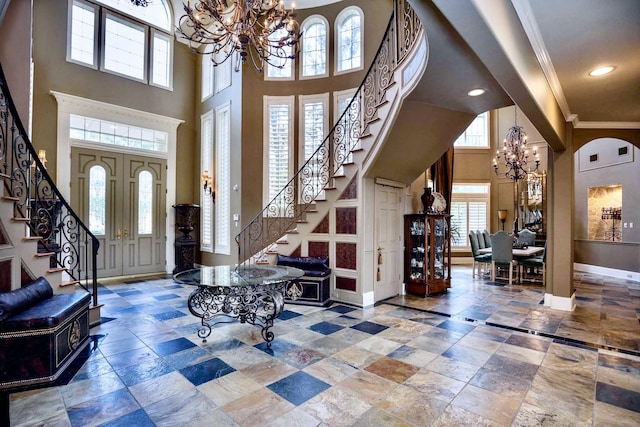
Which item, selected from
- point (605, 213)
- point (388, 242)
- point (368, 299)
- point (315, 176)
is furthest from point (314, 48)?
point (605, 213)

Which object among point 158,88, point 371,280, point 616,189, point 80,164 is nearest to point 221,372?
point 371,280

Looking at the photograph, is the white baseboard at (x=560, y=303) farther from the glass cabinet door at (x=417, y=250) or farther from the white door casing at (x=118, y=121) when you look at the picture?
the white door casing at (x=118, y=121)

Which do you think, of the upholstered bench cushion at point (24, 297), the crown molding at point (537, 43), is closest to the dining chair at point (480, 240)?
the crown molding at point (537, 43)

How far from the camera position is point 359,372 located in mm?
2902

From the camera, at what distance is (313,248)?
18.0 feet

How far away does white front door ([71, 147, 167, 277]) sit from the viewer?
682cm

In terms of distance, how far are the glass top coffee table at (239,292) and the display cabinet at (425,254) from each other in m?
2.73

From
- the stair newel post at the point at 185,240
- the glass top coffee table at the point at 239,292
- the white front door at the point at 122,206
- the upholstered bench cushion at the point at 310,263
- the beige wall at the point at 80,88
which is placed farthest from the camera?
the stair newel post at the point at 185,240

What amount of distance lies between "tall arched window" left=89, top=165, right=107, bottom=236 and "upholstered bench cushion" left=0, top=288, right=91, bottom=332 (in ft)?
13.5

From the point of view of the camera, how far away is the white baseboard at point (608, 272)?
7418 mm

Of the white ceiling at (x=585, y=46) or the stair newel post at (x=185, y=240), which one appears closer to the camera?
the white ceiling at (x=585, y=46)

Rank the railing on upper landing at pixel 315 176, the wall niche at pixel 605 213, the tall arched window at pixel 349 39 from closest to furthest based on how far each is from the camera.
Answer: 1. the railing on upper landing at pixel 315 176
2. the tall arched window at pixel 349 39
3. the wall niche at pixel 605 213

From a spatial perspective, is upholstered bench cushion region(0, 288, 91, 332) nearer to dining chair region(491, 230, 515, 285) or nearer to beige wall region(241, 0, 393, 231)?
beige wall region(241, 0, 393, 231)

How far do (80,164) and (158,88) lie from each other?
2588 millimetres
